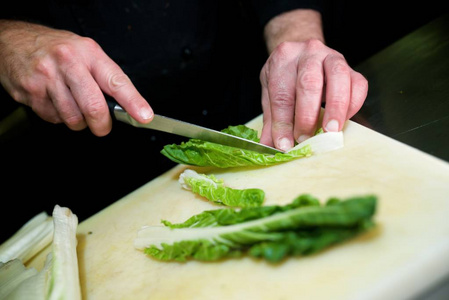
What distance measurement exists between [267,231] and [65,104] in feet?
3.77

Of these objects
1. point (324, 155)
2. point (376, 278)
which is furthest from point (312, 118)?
point (376, 278)

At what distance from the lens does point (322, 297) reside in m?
1.17

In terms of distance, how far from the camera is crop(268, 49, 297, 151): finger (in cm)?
189

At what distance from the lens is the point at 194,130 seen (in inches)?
73.8

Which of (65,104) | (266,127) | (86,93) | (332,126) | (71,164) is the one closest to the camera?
(332,126)

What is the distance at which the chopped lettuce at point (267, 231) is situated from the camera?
3.81 feet

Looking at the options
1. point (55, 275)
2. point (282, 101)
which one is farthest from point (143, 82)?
point (55, 275)

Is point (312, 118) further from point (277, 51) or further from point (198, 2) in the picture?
point (198, 2)

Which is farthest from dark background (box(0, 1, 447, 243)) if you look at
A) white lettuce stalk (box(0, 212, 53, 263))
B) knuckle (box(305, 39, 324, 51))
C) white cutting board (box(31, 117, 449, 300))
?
knuckle (box(305, 39, 324, 51))

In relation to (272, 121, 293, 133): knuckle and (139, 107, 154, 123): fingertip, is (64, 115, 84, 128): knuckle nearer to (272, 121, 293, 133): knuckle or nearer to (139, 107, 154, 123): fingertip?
(139, 107, 154, 123): fingertip

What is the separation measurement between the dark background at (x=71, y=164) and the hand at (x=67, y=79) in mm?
776

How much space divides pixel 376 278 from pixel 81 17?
212cm

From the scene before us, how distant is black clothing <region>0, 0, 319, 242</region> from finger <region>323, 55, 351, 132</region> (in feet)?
3.34

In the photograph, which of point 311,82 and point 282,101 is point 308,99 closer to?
point 311,82
